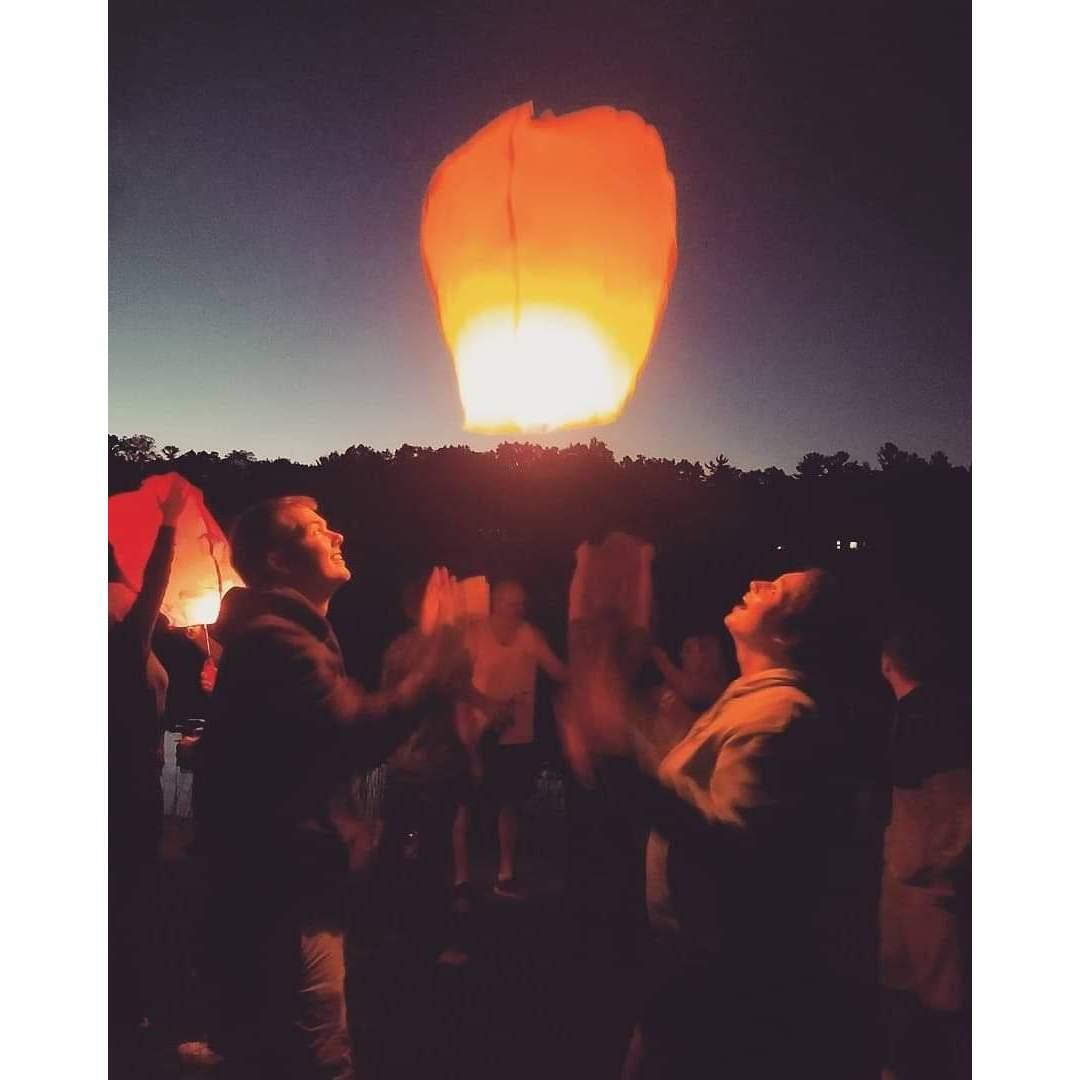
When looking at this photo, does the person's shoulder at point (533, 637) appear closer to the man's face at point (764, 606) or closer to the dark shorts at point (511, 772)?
the dark shorts at point (511, 772)

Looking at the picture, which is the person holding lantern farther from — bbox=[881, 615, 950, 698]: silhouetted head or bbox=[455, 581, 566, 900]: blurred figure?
bbox=[881, 615, 950, 698]: silhouetted head

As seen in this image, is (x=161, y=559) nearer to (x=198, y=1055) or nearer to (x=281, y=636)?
(x=281, y=636)

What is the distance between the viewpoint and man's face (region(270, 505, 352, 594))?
4.94 ft

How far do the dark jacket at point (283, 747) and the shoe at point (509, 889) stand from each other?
11.4 inches

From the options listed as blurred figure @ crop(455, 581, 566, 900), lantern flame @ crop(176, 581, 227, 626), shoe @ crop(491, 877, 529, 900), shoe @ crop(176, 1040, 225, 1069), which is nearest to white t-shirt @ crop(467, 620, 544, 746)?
blurred figure @ crop(455, 581, 566, 900)

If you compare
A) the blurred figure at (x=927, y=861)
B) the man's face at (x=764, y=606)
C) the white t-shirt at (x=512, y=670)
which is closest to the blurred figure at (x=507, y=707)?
the white t-shirt at (x=512, y=670)

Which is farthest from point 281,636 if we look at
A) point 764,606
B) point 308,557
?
point 764,606

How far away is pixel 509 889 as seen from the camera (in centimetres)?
159

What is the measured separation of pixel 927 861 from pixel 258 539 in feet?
4.24

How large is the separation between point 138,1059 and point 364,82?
1.96 metres

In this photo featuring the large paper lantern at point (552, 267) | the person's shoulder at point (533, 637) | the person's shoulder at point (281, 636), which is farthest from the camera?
the person's shoulder at point (533, 637)

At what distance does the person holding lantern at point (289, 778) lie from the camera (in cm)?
145
